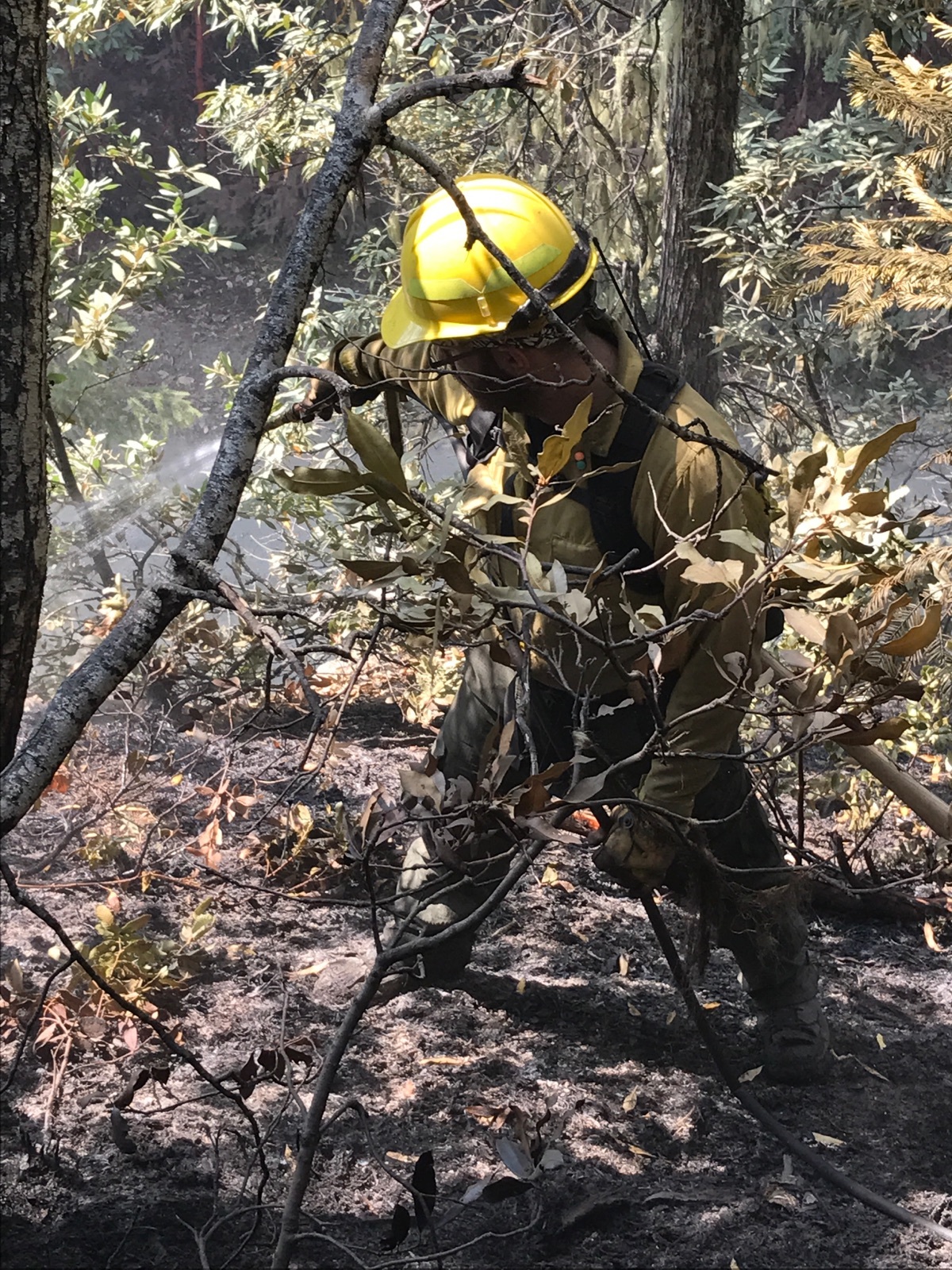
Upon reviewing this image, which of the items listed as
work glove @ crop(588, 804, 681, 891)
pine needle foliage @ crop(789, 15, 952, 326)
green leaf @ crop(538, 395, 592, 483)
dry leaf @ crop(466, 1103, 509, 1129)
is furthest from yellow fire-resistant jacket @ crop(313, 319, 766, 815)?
pine needle foliage @ crop(789, 15, 952, 326)

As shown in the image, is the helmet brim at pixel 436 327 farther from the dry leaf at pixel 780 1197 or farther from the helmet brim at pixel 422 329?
the dry leaf at pixel 780 1197

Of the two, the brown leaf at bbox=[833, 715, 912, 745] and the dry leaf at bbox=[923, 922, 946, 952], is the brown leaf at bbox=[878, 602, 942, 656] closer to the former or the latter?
the brown leaf at bbox=[833, 715, 912, 745]

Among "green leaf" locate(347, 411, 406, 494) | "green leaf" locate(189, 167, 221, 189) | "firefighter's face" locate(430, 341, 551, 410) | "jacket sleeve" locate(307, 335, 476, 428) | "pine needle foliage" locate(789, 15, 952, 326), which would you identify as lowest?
"green leaf" locate(347, 411, 406, 494)

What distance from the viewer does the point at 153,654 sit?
467 centimetres

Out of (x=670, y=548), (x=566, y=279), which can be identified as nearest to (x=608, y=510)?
(x=670, y=548)

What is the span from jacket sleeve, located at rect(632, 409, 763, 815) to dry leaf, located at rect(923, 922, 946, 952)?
1.36m

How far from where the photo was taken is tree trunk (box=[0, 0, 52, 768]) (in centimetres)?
134

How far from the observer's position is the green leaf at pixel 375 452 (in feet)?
4.19

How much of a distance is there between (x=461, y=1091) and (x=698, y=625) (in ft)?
4.87

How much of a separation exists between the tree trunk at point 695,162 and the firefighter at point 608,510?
88.4 inches

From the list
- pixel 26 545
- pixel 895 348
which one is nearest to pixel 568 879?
pixel 26 545

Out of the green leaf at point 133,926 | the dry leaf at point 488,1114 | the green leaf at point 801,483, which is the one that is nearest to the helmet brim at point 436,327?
the green leaf at point 801,483

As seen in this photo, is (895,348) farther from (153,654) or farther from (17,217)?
(17,217)

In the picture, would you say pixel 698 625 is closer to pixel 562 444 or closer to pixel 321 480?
pixel 562 444
